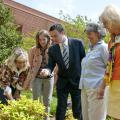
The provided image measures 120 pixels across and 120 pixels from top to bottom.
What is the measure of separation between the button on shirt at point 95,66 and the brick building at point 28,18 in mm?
28738

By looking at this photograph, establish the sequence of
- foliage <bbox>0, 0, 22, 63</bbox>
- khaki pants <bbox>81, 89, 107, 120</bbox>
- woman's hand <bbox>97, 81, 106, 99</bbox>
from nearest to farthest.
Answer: woman's hand <bbox>97, 81, 106, 99</bbox> → khaki pants <bbox>81, 89, 107, 120</bbox> → foliage <bbox>0, 0, 22, 63</bbox>

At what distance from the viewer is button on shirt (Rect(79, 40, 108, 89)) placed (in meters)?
6.76

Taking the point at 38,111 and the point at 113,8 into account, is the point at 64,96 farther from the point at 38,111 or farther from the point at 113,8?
the point at 113,8

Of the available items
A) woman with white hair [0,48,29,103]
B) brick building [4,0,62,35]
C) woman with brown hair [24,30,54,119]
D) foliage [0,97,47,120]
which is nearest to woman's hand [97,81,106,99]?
foliage [0,97,47,120]

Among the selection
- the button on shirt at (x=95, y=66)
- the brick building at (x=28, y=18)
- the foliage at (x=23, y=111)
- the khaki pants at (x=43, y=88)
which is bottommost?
the foliage at (x=23, y=111)

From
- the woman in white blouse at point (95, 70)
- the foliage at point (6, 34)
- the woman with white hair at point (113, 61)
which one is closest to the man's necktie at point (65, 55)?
the woman in white blouse at point (95, 70)

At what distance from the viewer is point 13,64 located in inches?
319

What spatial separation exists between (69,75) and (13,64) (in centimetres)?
96

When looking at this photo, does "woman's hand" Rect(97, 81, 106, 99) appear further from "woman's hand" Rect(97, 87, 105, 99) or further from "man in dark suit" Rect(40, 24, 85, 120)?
"man in dark suit" Rect(40, 24, 85, 120)

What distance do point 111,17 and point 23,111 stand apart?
69.1 inches

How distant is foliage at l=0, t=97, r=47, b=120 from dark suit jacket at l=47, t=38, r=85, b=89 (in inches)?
62.3

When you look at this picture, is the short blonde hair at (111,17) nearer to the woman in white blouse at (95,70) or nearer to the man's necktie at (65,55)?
the woman in white blouse at (95,70)

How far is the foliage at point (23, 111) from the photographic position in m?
6.28

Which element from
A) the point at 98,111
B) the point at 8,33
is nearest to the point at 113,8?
the point at 98,111
